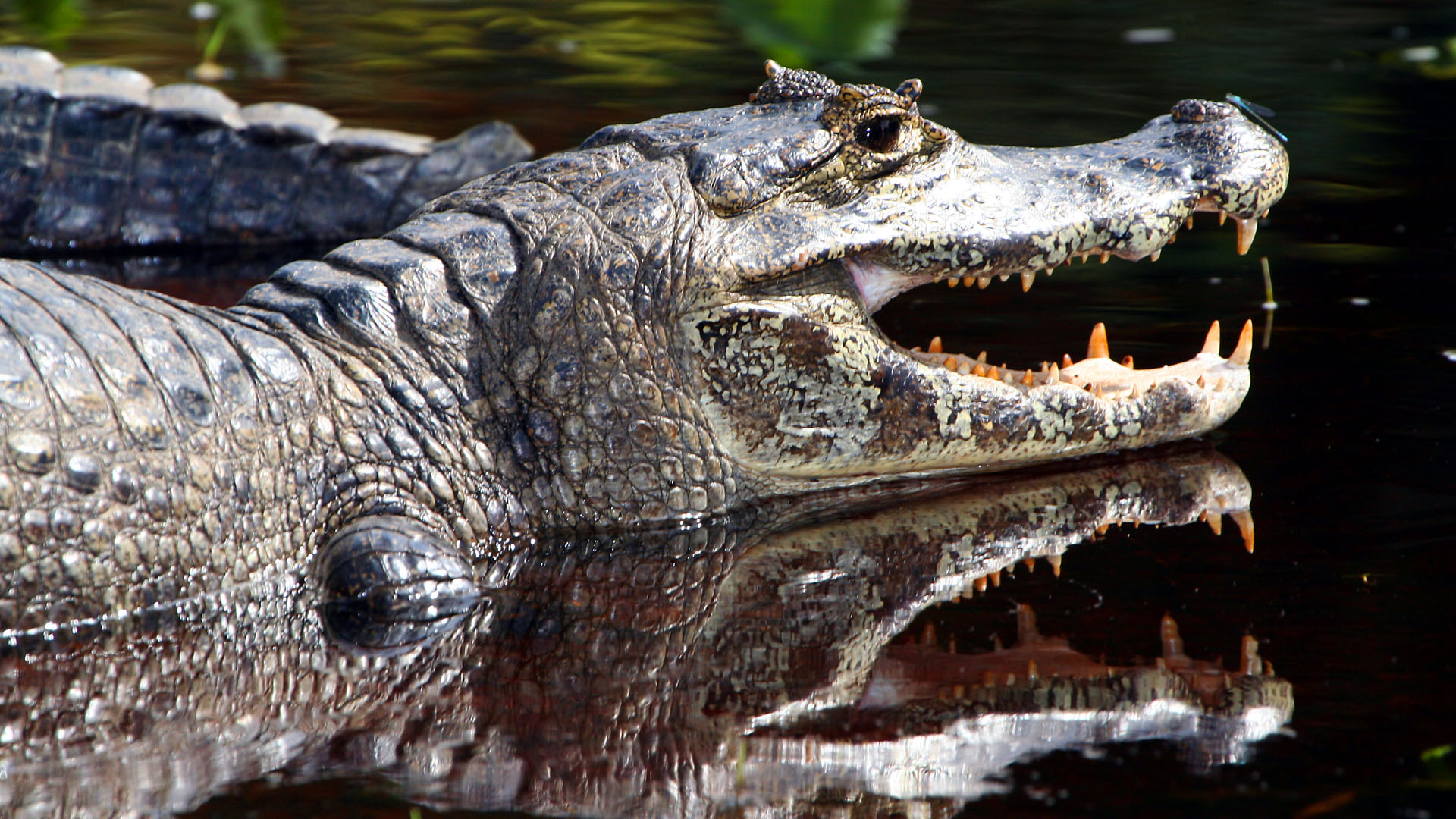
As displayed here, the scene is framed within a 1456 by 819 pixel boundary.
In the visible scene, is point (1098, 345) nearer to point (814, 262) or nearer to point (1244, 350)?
point (1244, 350)

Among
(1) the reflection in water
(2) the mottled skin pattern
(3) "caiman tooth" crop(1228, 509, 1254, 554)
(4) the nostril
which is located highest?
(2) the mottled skin pattern

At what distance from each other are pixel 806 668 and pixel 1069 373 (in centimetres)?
164

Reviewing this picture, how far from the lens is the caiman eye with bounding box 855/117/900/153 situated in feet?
12.6

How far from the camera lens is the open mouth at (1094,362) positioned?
392 cm

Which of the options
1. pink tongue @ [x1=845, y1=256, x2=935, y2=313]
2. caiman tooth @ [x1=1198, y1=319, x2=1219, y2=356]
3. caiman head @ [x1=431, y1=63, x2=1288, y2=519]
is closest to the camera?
caiman head @ [x1=431, y1=63, x2=1288, y2=519]

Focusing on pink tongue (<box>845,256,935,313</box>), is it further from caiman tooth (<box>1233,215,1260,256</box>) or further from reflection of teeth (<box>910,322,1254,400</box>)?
caiman tooth (<box>1233,215,1260,256</box>)

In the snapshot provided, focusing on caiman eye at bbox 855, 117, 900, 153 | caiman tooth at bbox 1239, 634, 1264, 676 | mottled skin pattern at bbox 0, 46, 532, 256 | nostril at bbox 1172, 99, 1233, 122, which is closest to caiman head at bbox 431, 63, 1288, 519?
caiman eye at bbox 855, 117, 900, 153

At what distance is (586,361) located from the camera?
3703 millimetres

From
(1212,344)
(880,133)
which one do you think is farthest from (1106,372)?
(880,133)

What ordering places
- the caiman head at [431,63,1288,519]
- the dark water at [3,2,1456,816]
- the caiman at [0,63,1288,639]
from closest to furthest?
the dark water at [3,2,1456,816] < the caiman at [0,63,1288,639] < the caiman head at [431,63,1288,519]

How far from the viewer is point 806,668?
10.0ft

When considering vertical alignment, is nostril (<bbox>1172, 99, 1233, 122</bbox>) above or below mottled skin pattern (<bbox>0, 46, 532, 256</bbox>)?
below

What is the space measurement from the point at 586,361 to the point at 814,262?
612 millimetres

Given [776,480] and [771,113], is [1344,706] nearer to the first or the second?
[776,480]
